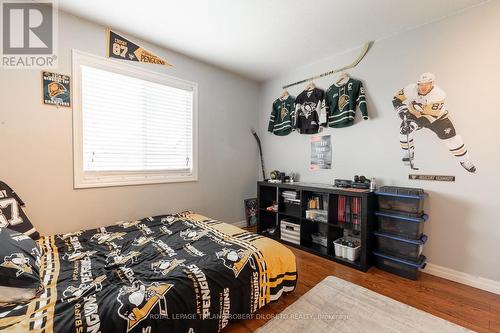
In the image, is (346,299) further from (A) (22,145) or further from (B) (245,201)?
(A) (22,145)

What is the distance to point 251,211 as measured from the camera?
3.72 meters

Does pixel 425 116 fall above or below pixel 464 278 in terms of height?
above

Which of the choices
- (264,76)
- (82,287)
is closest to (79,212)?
Result: (82,287)

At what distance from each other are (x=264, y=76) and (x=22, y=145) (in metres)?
3.11

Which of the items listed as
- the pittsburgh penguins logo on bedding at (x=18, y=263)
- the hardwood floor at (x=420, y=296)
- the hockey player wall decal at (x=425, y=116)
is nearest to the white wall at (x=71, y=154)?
the pittsburgh penguins logo on bedding at (x=18, y=263)

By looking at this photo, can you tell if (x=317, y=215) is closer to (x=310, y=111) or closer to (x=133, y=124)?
(x=310, y=111)

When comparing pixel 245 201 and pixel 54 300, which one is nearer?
pixel 54 300

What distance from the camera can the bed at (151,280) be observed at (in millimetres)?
1059

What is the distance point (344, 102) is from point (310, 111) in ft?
1.59

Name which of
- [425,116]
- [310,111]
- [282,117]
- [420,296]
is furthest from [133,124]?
[420,296]

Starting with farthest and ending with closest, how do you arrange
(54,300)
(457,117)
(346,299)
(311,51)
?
(311,51), (457,117), (346,299), (54,300)

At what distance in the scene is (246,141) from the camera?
12.4 ft

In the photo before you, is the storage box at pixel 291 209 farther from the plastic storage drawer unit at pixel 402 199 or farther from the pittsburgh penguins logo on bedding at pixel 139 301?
the pittsburgh penguins logo on bedding at pixel 139 301

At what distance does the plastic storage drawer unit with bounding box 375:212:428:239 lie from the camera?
84.4 inches
